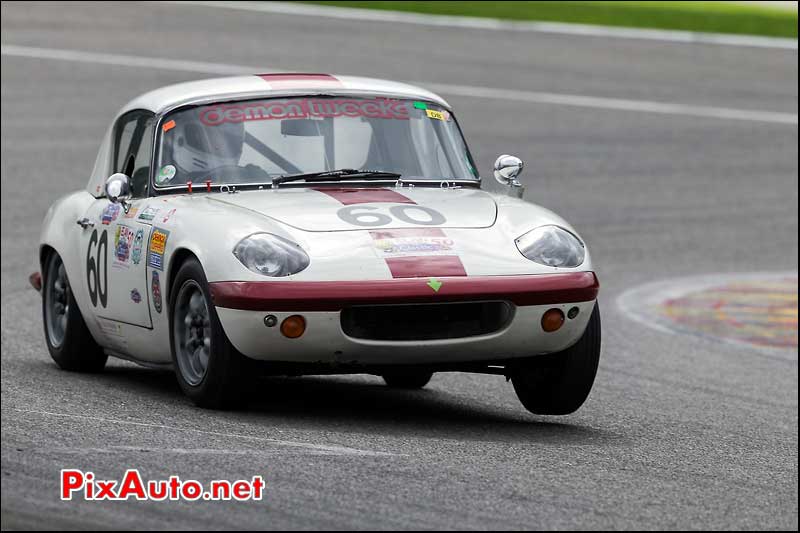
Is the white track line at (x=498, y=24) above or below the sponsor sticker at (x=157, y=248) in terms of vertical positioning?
below

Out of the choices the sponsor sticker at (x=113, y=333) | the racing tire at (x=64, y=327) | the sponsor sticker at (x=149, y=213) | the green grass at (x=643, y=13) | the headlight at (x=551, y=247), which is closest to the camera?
the headlight at (x=551, y=247)

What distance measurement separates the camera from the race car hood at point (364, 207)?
6.38 metres

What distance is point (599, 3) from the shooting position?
31406 mm

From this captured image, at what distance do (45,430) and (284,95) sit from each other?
243cm

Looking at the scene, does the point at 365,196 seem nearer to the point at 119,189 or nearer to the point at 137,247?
the point at 137,247

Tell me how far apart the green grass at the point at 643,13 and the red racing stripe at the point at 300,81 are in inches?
905

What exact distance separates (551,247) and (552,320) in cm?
32

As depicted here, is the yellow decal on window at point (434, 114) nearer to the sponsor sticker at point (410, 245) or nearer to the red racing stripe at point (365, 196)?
the red racing stripe at point (365, 196)

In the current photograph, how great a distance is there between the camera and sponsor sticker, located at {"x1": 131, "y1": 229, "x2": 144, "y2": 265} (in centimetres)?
692

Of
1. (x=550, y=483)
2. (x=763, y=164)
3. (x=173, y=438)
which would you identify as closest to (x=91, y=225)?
(x=173, y=438)

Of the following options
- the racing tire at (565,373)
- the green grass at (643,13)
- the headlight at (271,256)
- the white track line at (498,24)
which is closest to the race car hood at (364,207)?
the headlight at (271,256)

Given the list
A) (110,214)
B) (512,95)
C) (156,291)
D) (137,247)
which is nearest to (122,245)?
(137,247)

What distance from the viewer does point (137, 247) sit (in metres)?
6.95

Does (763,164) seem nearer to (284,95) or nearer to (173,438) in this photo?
(284,95)
